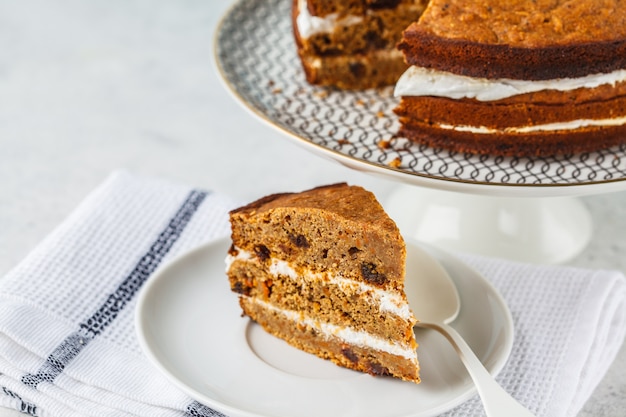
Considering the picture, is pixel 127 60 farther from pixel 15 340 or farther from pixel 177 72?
pixel 15 340

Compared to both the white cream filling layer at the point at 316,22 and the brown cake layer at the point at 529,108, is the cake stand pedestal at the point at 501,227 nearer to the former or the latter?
the brown cake layer at the point at 529,108

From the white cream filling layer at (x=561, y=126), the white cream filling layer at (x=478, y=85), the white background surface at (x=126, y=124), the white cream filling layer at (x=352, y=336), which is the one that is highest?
the white cream filling layer at (x=478, y=85)

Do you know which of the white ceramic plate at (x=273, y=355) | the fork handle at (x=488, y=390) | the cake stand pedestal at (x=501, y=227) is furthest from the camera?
the cake stand pedestal at (x=501, y=227)

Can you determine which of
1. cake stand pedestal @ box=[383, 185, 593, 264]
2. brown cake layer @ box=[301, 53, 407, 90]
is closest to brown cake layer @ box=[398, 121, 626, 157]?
cake stand pedestal @ box=[383, 185, 593, 264]

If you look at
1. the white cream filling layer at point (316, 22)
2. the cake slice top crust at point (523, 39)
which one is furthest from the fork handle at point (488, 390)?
the white cream filling layer at point (316, 22)

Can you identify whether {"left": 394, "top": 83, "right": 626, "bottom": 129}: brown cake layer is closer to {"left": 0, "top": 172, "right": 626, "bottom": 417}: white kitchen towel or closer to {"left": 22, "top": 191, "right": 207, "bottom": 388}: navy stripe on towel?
{"left": 0, "top": 172, "right": 626, "bottom": 417}: white kitchen towel

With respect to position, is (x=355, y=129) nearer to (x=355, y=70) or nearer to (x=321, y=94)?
(x=321, y=94)

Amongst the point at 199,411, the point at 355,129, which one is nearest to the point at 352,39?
the point at 355,129
